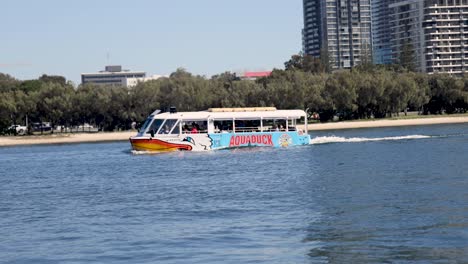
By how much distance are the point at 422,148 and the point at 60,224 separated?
37817 mm

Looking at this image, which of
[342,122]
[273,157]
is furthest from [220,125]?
[342,122]

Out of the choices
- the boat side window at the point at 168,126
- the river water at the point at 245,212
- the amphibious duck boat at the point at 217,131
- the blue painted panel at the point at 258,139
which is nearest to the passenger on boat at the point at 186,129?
the amphibious duck boat at the point at 217,131

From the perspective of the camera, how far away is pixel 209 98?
404 ft

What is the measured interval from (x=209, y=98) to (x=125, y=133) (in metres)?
13.5

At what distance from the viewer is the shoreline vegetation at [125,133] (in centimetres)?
11094

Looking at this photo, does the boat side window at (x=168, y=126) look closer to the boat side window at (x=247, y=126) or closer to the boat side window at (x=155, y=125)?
the boat side window at (x=155, y=125)

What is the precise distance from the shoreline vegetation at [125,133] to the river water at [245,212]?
182 ft

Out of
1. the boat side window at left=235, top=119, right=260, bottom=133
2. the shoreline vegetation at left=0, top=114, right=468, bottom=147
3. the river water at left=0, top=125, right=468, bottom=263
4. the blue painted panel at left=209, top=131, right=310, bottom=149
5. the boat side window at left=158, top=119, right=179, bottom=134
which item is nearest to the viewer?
the river water at left=0, top=125, right=468, bottom=263

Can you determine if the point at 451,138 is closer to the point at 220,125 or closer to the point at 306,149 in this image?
the point at 306,149

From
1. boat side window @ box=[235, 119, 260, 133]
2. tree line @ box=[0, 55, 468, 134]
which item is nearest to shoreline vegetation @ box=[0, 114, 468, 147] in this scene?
tree line @ box=[0, 55, 468, 134]

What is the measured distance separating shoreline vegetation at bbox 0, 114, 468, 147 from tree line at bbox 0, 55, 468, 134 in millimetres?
3721

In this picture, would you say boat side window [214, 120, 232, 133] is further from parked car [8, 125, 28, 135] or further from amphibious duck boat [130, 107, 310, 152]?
parked car [8, 125, 28, 135]

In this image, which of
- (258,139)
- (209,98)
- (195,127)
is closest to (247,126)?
(258,139)

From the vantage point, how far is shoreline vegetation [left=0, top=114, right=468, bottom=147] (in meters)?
111
